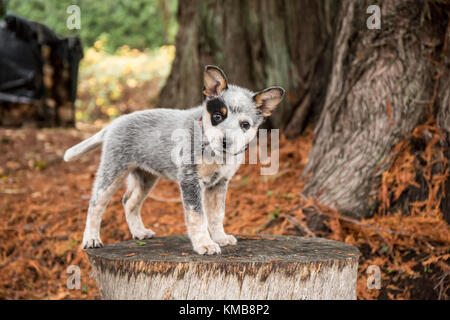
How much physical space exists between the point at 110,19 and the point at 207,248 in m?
18.8

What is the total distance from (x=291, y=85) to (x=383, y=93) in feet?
8.39

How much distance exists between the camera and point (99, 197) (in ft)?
12.4

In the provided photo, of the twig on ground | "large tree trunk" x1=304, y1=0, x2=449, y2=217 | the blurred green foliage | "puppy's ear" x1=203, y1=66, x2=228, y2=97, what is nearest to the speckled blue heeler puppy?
"puppy's ear" x1=203, y1=66, x2=228, y2=97

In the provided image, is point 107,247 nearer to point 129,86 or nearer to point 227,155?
point 227,155

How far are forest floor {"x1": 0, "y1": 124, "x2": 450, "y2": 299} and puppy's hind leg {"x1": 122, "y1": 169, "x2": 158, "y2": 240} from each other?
1.36m

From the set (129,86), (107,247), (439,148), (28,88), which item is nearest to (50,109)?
(28,88)

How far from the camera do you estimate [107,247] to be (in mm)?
3834

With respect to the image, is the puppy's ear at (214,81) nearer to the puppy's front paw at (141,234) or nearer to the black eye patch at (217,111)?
the black eye patch at (217,111)

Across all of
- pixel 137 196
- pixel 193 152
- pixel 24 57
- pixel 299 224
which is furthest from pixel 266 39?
pixel 24 57

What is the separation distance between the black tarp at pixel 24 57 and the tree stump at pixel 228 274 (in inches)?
295

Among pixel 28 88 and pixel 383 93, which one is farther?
pixel 28 88

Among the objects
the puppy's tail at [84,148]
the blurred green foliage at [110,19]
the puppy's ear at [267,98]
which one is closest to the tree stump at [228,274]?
the puppy's tail at [84,148]

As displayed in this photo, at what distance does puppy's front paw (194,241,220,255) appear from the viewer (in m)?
3.47

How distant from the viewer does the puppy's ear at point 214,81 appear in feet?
10.7
